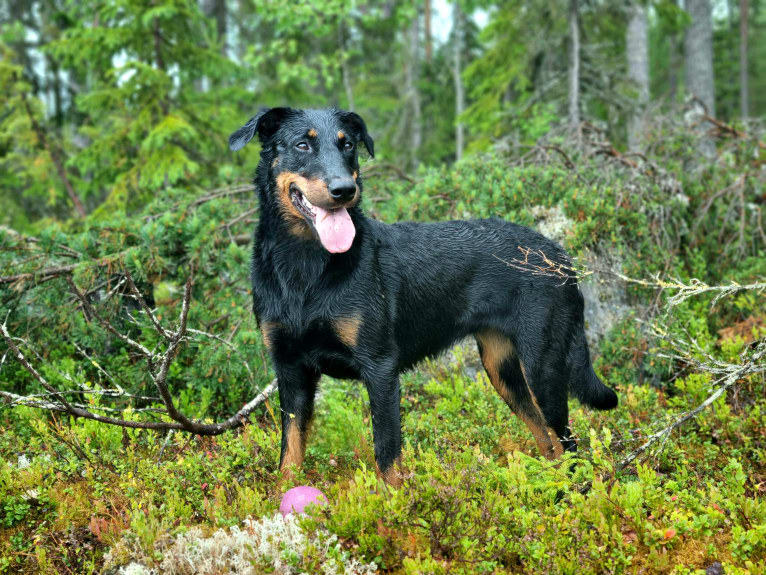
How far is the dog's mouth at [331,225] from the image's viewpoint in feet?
11.6

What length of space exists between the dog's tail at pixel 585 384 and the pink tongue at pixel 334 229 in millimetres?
1987

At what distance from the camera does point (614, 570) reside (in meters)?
3.09

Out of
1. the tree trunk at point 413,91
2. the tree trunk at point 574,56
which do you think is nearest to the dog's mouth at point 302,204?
the tree trunk at point 574,56

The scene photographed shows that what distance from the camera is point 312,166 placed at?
144 inches

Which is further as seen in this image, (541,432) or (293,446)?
(541,432)

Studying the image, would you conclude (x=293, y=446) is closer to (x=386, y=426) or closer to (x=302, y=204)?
(x=386, y=426)

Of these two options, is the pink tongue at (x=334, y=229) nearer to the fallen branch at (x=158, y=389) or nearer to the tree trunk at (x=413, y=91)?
the fallen branch at (x=158, y=389)

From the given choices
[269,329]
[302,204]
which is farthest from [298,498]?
[302,204]

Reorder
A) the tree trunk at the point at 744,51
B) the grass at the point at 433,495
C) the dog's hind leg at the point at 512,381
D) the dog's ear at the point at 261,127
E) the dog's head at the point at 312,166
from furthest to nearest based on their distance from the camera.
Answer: the tree trunk at the point at 744,51
the dog's hind leg at the point at 512,381
the dog's ear at the point at 261,127
the dog's head at the point at 312,166
the grass at the point at 433,495

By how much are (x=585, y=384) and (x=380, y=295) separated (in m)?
1.80

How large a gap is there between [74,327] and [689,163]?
295 inches

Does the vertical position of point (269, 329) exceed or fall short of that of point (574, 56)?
it falls short

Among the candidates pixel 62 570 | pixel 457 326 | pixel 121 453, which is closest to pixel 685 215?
pixel 457 326

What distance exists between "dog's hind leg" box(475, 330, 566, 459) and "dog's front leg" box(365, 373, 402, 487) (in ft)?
3.67
